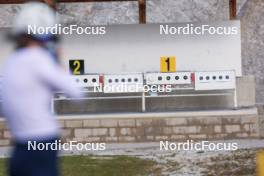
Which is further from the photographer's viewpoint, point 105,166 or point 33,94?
point 105,166

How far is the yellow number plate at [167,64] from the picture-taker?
14.6m

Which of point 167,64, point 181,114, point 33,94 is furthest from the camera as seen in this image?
point 167,64

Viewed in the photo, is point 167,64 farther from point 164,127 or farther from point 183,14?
point 183,14

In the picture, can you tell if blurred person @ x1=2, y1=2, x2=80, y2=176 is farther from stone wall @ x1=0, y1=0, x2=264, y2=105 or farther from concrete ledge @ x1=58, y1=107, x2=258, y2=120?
stone wall @ x1=0, y1=0, x2=264, y2=105

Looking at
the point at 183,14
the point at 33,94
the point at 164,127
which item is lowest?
the point at 164,127

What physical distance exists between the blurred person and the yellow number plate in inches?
424

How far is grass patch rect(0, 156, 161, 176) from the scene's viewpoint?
980cm

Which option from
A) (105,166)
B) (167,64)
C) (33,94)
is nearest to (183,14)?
(167,64)

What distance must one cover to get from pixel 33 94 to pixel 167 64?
10.9 meters

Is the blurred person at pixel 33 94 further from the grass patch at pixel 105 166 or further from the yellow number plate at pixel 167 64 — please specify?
the yellow number plate at pixel 167 64

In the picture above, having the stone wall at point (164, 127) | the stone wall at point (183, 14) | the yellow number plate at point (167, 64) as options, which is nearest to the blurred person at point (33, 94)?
the stone wall at point (164, 127)

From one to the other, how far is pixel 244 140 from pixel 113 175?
14.1ft

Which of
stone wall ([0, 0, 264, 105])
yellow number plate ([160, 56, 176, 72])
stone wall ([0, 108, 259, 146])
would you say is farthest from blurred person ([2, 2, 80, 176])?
stone wall ([0, 0, 264, 105])

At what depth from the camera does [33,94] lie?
3.80 meters
